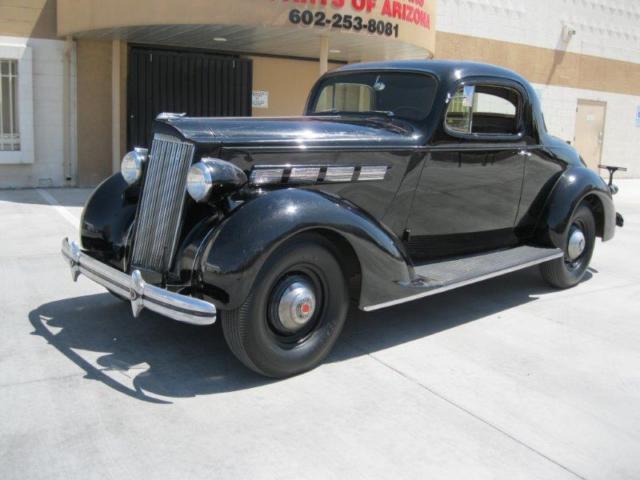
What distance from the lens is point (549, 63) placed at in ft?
56.3

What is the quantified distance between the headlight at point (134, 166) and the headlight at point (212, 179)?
0.80 m

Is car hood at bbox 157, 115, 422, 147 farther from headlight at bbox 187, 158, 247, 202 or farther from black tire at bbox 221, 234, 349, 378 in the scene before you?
black tire at bbox 221, 234, 349, 378

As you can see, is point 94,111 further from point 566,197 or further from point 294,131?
point 566,197

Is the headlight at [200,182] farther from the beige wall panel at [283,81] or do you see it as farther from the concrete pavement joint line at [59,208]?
the beige wall panel at [283,81]

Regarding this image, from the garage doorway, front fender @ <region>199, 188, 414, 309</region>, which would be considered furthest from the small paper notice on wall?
the garage doorway

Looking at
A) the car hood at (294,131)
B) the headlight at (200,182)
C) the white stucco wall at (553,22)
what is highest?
the white stucco wall at (553,22)

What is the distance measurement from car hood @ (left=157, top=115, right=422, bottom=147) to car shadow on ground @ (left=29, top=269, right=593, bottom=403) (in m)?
1.28

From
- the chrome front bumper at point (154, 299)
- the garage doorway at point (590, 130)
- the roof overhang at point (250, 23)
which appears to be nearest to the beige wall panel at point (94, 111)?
the roof overhang at point (250, 23)

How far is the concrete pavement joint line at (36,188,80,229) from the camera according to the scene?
7977mm

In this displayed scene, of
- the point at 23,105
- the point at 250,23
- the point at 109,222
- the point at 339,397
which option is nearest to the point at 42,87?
the point at 23,105

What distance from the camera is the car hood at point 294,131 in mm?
3600

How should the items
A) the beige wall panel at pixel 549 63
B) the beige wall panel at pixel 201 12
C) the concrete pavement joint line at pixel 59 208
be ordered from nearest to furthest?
the concrete pavement joint line at pixel 59 208 < the beige wall panel at pixel 201 12 < the beige wall panel at pixel 549 63

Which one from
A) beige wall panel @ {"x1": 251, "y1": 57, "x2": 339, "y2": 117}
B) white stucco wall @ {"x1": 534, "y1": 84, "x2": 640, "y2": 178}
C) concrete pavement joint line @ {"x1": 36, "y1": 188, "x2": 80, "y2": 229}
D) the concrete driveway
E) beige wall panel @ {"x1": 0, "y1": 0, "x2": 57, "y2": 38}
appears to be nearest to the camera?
the concrete driveway

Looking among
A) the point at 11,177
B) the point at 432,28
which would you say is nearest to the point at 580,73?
the point at 432,28
